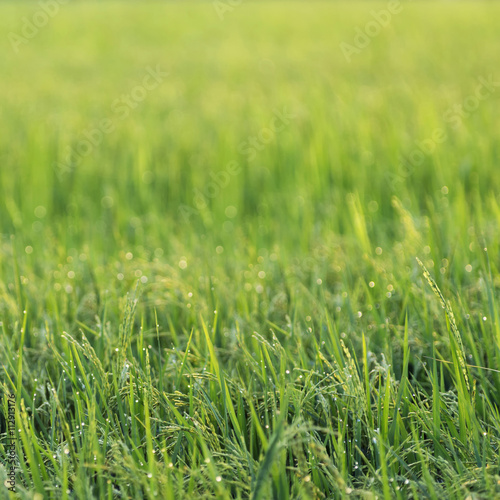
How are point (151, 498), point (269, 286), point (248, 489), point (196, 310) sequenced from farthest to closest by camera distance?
point (269, 286)
point (196, 310)
point (248, 489)
point (151, 498)

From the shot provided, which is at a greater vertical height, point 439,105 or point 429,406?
point 439,105

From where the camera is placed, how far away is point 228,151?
3.96 metres

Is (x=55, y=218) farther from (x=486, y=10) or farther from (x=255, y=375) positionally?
(x=486, y=10)

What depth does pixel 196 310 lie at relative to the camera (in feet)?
6.36

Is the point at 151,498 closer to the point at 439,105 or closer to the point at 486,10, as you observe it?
the point at 439,105

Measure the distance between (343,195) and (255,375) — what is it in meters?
1.92

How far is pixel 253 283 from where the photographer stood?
2.16 metres

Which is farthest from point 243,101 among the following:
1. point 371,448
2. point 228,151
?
point 371,448

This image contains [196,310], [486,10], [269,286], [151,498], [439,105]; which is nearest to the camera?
[151,498]

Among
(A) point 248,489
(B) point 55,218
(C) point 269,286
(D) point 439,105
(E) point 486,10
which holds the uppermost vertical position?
(E) point 486,10

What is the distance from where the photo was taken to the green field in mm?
1319

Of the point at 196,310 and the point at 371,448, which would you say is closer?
the point at 371,448

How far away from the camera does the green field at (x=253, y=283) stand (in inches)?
51.9

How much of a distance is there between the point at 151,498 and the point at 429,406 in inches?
29.1
